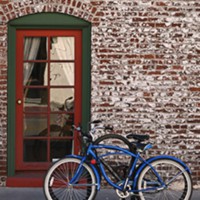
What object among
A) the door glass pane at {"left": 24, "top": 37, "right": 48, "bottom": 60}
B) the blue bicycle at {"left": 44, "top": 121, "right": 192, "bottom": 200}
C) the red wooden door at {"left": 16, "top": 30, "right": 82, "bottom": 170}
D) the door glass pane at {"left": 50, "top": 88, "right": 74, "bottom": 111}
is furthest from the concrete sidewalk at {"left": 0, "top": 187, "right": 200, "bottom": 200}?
the door glass pane at {"left": 24, "top": 37, "right": 48, "bottom": 60}

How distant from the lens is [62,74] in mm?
8883

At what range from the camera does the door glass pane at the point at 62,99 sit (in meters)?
8.90

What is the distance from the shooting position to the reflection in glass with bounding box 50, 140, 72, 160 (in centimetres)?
895

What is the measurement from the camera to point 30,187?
28.4 ft

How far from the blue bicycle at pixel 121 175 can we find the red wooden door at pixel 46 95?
184 centimetres

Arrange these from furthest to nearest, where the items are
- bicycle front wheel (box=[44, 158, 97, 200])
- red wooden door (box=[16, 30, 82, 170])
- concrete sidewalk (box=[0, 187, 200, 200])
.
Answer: red wooden door (box=[16, 30, 82, 170]), concrete sidewalk (box=[0, 187, 200, 200]), bicycle front wheel (box=[44, 158, 97, 200])

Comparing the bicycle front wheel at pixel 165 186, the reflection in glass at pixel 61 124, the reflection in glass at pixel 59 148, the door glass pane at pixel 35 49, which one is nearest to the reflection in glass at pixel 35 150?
the reflection in glass at pixel 59 148

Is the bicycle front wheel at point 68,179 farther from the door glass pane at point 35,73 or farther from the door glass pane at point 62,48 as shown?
the door glass pane at point 62,48

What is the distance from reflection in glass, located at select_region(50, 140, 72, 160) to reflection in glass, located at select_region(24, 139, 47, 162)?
0.35ft

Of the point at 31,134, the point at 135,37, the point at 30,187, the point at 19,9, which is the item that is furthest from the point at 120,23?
the point at 30,187

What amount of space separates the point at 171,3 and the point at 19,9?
218cm

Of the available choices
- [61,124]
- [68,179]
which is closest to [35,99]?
[61,124]

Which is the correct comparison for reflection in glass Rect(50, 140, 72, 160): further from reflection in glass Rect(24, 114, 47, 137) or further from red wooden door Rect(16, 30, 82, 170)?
reflection in glass Rect(24, 114, 47, 137)

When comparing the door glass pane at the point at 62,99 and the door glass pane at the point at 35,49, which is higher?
the door glass pane at the point at 35,49
